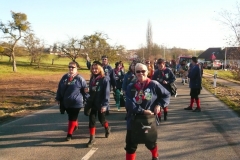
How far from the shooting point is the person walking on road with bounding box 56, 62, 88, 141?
6203 millimetres

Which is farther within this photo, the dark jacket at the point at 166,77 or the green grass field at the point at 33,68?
the green grass field at the point at 33,68

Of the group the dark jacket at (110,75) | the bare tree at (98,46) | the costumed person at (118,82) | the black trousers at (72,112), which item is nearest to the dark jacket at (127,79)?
the dark jacket at (110,75)

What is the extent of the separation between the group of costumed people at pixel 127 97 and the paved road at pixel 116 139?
346 millimetres

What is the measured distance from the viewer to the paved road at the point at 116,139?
17.3 feet

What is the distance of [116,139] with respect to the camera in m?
6.38

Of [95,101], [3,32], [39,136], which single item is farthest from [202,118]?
[3,32]

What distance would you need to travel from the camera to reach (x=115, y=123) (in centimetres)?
805

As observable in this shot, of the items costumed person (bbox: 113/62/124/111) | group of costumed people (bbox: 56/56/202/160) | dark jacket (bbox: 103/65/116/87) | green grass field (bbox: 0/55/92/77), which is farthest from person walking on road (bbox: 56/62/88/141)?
green grass field (bbox: 0/55/92/77)

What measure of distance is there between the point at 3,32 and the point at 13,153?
41.7 metres

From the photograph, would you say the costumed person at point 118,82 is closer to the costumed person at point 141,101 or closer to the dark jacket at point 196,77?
the dark jacket at point 196,77

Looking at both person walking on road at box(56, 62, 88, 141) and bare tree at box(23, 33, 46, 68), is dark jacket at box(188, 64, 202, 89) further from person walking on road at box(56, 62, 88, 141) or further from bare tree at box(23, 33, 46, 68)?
bare tree at box(23, 33, 46, 68)

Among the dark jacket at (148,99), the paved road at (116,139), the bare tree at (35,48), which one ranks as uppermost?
the bare tree at (35,48)

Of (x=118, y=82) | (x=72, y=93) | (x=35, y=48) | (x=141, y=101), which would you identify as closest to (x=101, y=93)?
(x=72, y=93)

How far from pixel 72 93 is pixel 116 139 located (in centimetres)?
148
